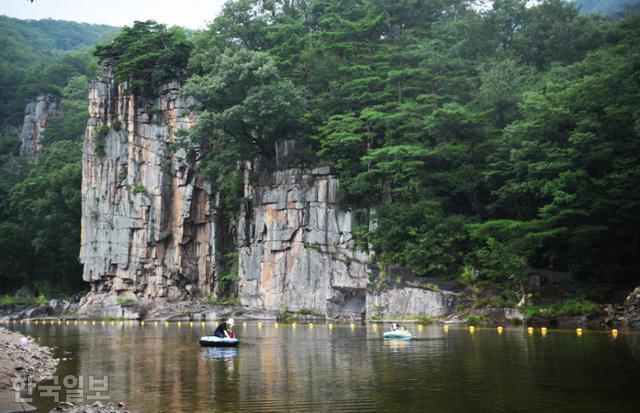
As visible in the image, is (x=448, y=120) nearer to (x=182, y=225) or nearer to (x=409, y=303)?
(x=409, y=303)

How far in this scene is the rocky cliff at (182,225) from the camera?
46.6 metres

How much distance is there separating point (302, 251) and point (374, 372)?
28717 mm

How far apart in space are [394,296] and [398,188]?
7.43 m

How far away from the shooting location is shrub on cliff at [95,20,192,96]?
5806cm

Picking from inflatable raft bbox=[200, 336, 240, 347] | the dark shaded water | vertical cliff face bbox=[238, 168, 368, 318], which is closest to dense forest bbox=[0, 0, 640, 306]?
vertical cliff face bbox=[238, 168, 368, 318]

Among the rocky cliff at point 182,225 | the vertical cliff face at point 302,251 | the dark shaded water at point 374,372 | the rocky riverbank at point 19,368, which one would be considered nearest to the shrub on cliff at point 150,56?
the rocky cliff at point 182,225

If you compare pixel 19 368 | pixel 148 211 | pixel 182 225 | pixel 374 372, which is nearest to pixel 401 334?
pixel 374 372

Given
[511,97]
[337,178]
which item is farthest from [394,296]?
[511,97]

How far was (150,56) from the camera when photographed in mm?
58031

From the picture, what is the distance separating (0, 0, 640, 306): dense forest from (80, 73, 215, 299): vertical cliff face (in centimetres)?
284

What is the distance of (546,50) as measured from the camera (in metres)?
51.0

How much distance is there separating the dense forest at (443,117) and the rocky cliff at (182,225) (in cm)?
186

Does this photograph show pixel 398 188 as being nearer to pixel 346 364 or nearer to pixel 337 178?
pixel 337 178

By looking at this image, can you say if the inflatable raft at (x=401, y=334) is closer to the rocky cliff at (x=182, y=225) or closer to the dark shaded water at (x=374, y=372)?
the dark shaded water at (x=374, y=372)
